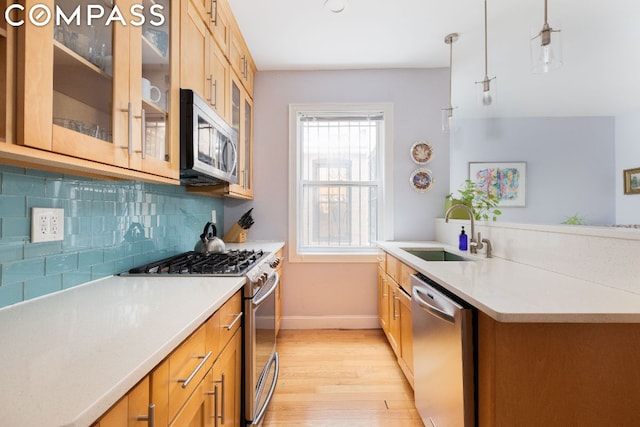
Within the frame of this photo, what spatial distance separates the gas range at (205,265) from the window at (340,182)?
119cm

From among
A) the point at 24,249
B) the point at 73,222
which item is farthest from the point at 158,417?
the point at 73,222

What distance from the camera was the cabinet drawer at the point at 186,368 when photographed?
2.45ft

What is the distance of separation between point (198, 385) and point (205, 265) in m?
0.75

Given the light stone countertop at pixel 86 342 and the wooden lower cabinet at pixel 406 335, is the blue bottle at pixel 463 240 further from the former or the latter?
the light stone countertop at pixel 86 342

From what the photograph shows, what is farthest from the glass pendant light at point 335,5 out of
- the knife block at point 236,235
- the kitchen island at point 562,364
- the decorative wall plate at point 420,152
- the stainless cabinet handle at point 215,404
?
the stainless cabinet handle at point 215,404

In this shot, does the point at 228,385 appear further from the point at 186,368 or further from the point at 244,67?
the point at 244,67

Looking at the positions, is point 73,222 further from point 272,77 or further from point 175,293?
point 272,77

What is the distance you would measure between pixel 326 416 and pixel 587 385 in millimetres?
1271

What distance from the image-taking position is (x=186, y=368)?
0.82m

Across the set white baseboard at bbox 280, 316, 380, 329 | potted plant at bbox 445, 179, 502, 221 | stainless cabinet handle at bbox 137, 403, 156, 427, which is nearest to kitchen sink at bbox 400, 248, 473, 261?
potted plant at bbox 445, 179, 502, 221

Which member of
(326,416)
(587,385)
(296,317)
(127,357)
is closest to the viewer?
(127,357)

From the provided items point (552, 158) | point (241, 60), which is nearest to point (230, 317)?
point (241, 60)

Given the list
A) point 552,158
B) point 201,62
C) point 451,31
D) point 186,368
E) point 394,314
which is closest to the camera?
point 186,368

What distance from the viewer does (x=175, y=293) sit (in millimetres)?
1084
